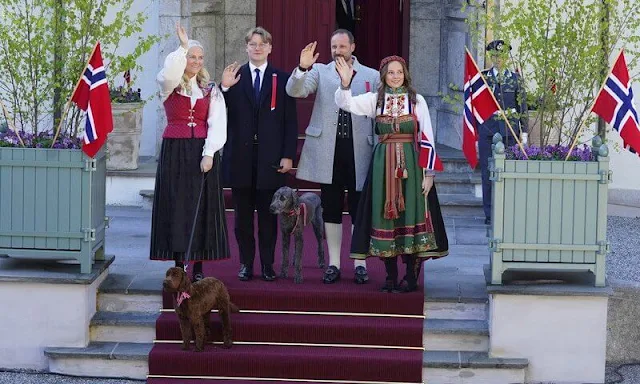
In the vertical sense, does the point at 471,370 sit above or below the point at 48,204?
below

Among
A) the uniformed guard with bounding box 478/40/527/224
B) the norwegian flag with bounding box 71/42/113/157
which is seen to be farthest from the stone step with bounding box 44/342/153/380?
the uniformed guard with bounding box 478/40/527/224

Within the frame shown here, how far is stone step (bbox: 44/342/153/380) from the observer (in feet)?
30.6

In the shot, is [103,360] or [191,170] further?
[191,170]

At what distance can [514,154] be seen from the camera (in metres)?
9.52

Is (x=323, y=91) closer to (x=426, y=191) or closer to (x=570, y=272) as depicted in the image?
(x=426, y=191)

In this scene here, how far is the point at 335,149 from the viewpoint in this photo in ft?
33.0

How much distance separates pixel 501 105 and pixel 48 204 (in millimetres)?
3828

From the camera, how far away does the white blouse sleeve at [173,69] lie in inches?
371

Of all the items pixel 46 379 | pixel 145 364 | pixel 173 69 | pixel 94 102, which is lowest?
pixel 46 379

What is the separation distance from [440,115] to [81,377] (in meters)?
6.49

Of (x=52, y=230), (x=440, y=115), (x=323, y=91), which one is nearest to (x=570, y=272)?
(x=323, y=91)

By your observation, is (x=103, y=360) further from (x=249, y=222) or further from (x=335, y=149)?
(x=335, y=149)

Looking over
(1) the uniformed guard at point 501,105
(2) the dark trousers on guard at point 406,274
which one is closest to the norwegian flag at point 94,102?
(2) the dark trousers on guard at point 406,274

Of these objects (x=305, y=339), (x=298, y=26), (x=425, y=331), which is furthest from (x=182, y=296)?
(x=298, y=26)
